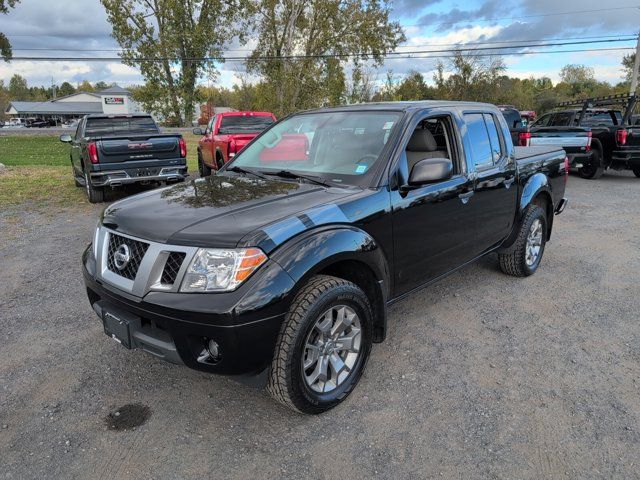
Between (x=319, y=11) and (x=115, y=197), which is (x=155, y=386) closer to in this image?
(x=115, y=197)

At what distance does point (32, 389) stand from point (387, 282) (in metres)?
2.44

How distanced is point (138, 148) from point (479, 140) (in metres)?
6.71

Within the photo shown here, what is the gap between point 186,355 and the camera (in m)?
2.46

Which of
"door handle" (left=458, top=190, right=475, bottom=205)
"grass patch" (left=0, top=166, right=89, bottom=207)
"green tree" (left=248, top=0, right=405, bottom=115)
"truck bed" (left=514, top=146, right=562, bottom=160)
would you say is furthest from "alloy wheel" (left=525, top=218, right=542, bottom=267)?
"green tree" (left=248, top=0, right=405, bottom=115)

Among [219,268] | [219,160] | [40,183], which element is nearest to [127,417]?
[219,268]

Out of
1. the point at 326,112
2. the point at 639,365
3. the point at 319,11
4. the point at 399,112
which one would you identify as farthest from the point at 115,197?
the point at 319,11

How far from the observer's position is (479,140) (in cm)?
420

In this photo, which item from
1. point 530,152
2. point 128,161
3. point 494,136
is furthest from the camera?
point 128,161

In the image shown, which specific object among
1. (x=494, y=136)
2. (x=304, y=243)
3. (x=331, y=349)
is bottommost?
Result: (x=331, y=349)

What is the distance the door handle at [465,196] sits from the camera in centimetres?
380

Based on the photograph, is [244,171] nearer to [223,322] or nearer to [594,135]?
[223,322]

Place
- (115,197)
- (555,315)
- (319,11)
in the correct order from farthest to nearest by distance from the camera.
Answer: (319,11) → (115,197) → (555,315)

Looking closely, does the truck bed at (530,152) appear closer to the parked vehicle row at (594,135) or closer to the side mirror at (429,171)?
the side mirror at (429,171)

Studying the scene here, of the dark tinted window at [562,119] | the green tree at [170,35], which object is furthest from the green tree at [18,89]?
the dark tinted window at [562,119]
